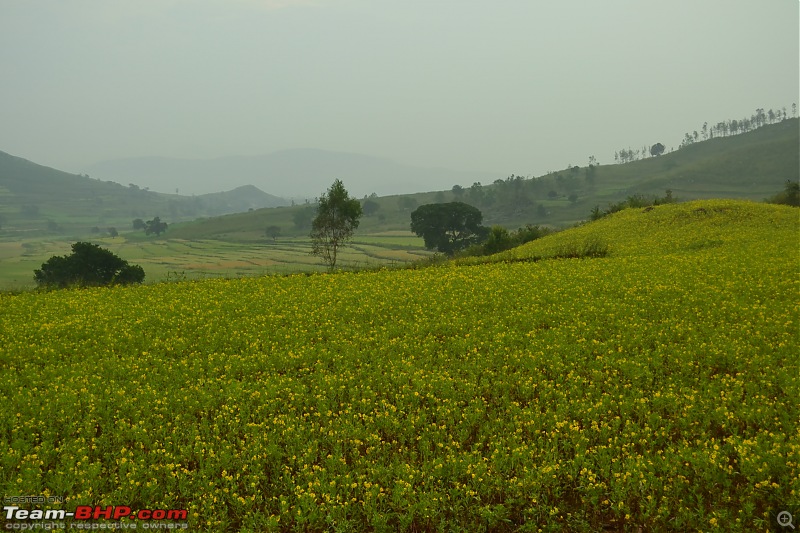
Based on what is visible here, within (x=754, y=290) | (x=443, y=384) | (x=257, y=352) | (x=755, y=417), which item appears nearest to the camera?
(x=755, y=417)

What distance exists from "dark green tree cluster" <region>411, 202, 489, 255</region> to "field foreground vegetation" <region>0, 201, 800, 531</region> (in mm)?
85244

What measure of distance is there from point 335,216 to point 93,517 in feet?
186

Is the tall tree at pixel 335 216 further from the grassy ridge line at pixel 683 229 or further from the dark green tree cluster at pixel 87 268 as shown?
the dark green tree cluster at pixel 87 268

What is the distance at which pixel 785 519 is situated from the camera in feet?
27.8

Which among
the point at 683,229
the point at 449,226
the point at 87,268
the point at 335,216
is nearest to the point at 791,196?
the point at 683,229

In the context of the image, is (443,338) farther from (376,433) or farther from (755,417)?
(755,417)

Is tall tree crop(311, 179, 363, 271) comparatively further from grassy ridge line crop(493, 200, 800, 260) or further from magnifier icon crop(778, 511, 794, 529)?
magnifier icon crop(778, 511, 794, 529)

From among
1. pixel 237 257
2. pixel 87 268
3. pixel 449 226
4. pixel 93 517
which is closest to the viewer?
pixel 93 517

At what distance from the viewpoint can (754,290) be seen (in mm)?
20688

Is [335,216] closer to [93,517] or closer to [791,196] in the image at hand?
[93,517]

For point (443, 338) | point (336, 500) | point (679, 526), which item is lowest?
point (679, 526)

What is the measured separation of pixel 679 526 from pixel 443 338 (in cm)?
967

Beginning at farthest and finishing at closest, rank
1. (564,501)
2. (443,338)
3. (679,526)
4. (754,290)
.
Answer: (754,290)
(443,338)
(564,501)
(679,526)

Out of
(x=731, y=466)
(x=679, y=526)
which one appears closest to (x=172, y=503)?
(x=679, y=526)
